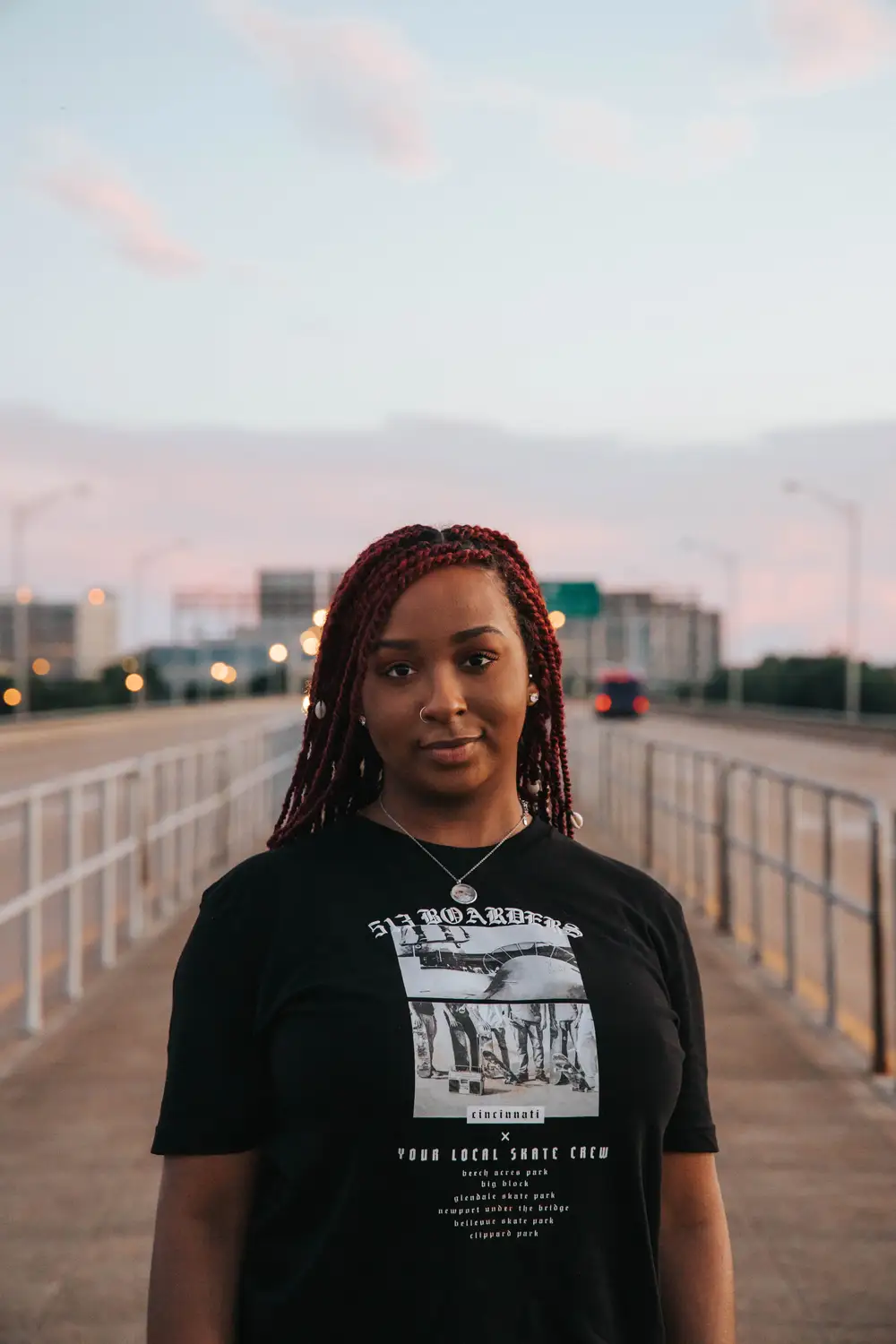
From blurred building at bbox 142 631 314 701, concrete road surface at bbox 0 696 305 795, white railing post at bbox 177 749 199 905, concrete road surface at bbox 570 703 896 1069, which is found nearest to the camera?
concrete road surface at bbox 570 703 896 1069

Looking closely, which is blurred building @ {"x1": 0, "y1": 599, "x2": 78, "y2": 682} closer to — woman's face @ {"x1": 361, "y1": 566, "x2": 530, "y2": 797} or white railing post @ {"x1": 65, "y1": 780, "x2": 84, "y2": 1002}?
white railing post @ {"x1": 65, "y1": 780, "x2": 84, "y2": 1002}

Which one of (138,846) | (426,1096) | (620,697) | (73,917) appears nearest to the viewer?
(426,1096)

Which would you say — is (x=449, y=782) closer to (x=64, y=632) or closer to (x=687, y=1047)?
(x=687, y=1047)

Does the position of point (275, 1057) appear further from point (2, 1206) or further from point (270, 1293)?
point (2, 1206)

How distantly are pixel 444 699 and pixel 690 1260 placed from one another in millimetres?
749

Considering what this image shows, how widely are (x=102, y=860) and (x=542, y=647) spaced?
7.72 meters

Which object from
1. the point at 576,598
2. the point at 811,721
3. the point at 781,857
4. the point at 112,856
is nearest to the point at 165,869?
the point at 112,856

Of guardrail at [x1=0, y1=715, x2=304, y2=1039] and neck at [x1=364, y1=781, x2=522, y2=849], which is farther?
guardrail at [x1=0, y1=715, x2=304, y2=1039]

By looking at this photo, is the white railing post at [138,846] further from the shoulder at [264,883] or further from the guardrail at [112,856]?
the shoulder at [264,883]

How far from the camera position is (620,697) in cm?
6950

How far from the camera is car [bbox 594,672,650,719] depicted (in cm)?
6938

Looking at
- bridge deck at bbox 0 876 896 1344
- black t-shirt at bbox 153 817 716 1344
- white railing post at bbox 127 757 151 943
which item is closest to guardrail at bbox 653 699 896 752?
white railing post at bbox 127 757 151 943

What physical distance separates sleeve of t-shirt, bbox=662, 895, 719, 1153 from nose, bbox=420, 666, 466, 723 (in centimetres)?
37

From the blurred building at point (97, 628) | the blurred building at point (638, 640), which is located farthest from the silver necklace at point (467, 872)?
the blurred building at point (97, 628)
